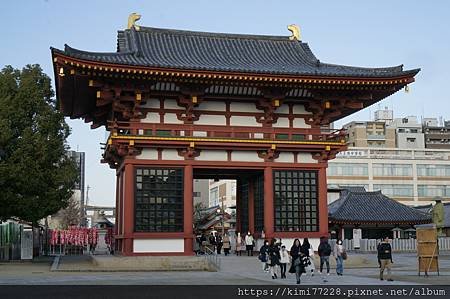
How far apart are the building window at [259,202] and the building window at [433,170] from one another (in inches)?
2849

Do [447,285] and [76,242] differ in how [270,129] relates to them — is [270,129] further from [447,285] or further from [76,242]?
[76,242]

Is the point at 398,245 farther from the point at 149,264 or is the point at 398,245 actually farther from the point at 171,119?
the point at 149,264

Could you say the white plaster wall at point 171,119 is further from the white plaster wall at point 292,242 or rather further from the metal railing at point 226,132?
the white plaster wall at point 292,242

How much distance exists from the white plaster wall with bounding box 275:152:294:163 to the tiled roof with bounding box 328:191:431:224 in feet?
91.1

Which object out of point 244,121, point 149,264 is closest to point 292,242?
point 244,121

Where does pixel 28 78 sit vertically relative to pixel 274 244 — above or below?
above

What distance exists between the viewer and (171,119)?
30.7 m

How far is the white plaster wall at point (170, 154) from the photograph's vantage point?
29859 mm

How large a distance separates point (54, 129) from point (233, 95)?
11728mm

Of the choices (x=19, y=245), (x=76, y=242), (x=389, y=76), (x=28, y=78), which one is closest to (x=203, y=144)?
(x=389, y=76)

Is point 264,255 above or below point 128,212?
below

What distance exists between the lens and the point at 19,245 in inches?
1500

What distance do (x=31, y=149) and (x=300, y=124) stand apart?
15.4 m

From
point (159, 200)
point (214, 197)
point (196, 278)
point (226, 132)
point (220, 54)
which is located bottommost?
point (196, 278)
